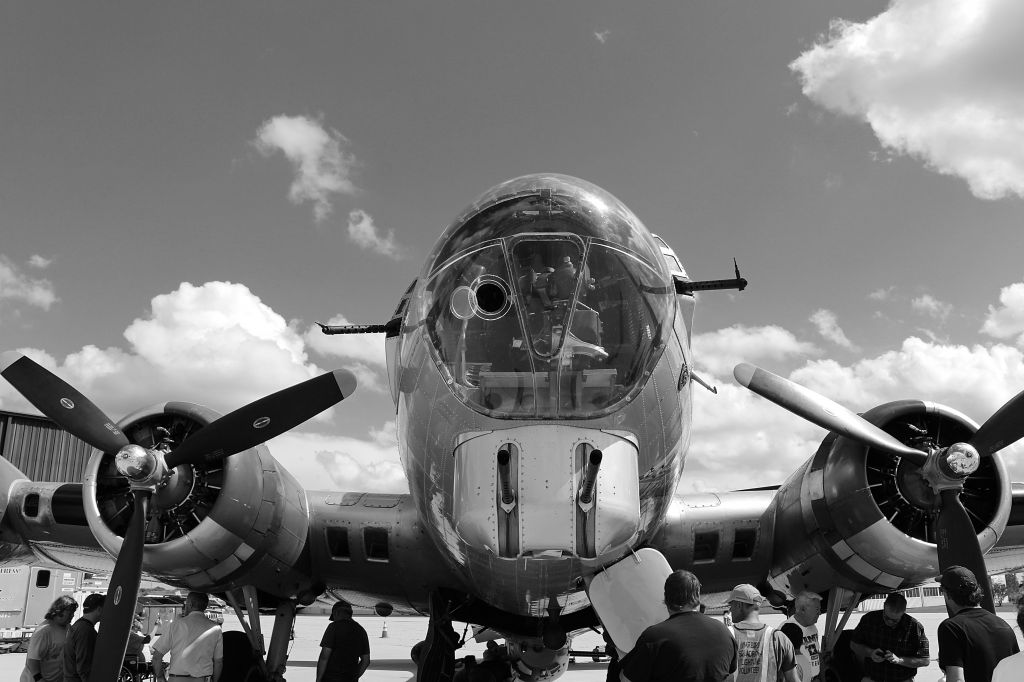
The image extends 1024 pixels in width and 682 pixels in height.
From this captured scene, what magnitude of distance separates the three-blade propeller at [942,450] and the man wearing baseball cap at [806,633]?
4.07 ft

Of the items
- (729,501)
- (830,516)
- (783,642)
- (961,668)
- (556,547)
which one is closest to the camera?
(961,668)

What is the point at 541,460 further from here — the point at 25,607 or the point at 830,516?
the point at 25,607

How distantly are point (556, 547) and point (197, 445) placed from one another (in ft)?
13.3

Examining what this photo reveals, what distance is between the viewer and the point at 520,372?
5008 mm

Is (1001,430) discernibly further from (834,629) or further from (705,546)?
(705,546)

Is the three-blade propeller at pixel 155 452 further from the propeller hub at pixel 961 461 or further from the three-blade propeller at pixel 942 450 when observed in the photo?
the propeller hub at pixel 961 461

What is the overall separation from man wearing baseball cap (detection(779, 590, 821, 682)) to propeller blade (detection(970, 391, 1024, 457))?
214cm

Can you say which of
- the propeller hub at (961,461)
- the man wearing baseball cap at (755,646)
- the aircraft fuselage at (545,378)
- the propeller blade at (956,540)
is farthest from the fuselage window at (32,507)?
the propeller hub at (961,461)

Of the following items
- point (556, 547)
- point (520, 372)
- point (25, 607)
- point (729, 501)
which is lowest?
point (25, 607)

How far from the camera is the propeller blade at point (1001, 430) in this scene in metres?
7.16

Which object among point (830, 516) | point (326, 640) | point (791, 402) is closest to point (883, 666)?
point (830, 516)

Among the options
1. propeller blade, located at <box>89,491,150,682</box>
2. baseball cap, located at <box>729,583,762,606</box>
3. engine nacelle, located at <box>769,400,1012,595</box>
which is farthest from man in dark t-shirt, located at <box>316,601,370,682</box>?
engine nacelle, located at <box>769,400,1012,595</box>

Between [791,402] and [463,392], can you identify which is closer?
[463,392]

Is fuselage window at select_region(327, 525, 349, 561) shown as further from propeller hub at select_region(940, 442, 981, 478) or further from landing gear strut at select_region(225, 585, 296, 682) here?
propeller hub at select_region(940, 442, 981, 478)
